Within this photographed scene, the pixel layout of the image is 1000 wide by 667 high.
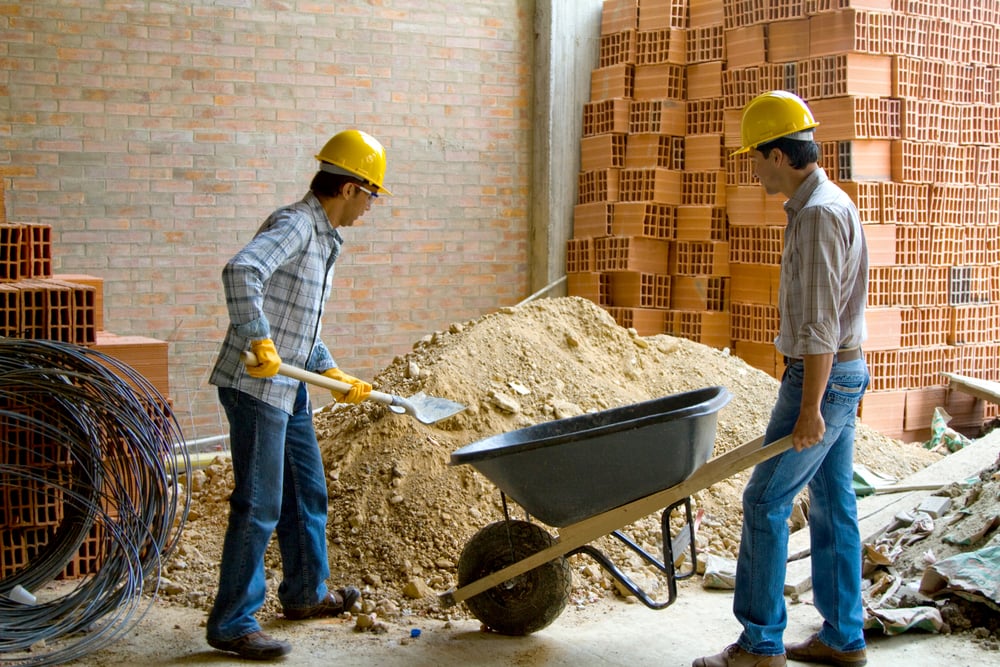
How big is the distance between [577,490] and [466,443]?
5.56 feet

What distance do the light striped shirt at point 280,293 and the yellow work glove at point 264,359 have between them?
3 centimetres

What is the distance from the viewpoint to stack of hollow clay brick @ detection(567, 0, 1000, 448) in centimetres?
752

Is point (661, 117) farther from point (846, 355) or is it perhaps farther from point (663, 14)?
point (846, 355)

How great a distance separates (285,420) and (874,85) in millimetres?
5588

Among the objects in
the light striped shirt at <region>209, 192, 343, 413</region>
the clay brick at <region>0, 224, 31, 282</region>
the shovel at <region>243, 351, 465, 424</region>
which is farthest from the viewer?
the clay brick at <region>0, 224, 31, 282</region>

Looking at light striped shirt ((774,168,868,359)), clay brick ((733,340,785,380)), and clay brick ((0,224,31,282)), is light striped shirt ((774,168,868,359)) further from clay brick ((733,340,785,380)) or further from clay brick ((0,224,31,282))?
clay brick ((733,340,785,380))

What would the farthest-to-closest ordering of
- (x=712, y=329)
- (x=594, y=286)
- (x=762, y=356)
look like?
(x=594, y=286) < (x=712, y=329) < (x=762, y=356)

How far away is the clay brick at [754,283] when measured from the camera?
8.02 meters

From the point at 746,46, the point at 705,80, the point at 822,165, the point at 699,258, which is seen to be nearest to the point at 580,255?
the point at 699,258

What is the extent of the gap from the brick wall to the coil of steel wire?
322 centimetres

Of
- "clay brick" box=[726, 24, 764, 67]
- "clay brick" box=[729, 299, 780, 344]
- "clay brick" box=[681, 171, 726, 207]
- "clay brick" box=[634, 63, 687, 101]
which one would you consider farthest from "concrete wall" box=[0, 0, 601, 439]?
"clay brick" box=[729, 299, 780, 344]

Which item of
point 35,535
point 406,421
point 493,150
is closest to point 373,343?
point 493,150

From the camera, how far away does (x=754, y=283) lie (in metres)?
8.16

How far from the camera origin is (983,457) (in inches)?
235
